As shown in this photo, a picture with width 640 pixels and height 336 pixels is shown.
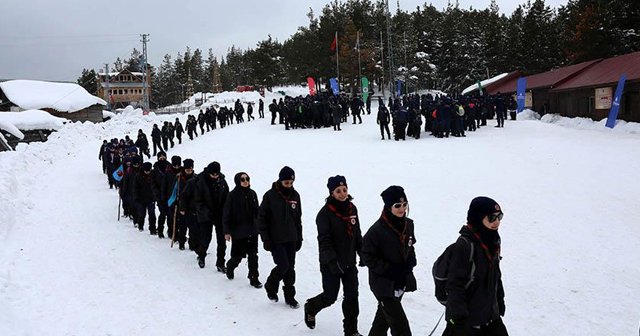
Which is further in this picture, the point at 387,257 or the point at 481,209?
the point at 387,257

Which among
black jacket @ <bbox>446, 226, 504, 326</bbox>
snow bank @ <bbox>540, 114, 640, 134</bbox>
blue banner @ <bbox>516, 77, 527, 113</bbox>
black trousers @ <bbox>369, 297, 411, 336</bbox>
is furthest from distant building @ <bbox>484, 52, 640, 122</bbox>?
black jacket @ <bbox>446, 226, 504, 326</bbox>

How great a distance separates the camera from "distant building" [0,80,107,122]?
49.7 meters

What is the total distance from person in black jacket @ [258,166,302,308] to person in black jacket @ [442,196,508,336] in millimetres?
2635

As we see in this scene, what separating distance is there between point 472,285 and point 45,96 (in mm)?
56867

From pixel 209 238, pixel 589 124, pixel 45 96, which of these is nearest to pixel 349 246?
pixel 209 238

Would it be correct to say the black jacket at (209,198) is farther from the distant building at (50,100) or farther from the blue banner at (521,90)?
the distant building at (50,100)

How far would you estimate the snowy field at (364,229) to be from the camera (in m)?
5.88

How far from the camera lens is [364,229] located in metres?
9.64

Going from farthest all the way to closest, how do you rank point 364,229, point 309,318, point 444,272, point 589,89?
point 589,89 < point 364,229 < point 309,318 < point 444,272

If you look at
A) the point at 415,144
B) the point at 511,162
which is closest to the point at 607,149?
the point at 511,162

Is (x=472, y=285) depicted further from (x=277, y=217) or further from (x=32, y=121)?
(x=32, y=121)

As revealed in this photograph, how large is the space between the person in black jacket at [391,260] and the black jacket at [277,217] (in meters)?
1.75

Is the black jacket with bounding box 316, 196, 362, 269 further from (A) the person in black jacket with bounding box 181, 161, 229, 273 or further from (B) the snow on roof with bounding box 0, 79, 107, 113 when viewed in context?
(B) the snow on roof with bounding box 0, 79, 107, 113

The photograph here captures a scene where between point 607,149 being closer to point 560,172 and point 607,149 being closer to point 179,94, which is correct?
point 560,172
